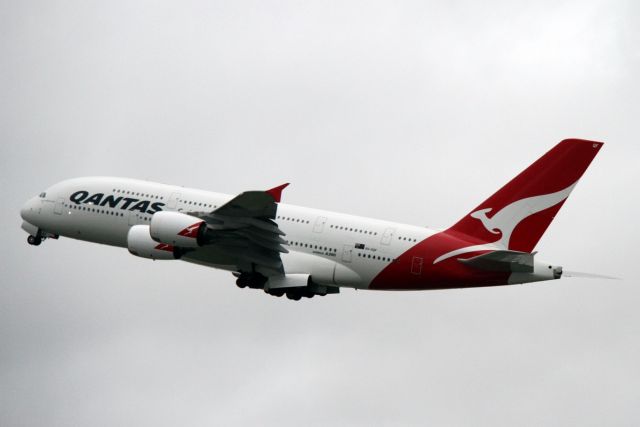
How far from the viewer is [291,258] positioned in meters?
66.0

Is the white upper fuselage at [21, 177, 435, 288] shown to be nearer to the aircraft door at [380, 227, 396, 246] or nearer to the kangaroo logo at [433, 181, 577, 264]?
the aircraft door at [380, 227, 396, 246]

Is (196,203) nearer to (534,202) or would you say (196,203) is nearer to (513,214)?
(513,214)

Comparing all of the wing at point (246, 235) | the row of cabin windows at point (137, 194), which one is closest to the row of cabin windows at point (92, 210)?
the row of cabin windows at point (137, 194)

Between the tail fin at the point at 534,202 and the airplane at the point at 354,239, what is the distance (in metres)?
0.05

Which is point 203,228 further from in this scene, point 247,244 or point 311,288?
point 311,288

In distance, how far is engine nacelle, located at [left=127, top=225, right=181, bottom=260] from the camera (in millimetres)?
65625

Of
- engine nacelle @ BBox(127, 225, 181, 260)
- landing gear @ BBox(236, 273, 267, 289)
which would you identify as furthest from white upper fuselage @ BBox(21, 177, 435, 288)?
engine nacelle @ BBox(127, 225, 181, 260)

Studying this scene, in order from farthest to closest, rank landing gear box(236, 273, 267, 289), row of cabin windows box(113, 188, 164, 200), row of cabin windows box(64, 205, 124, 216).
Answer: row of cabin windows box(64, 205, 124, 216), row of cabin windows box(113, 188, 164, 200), landing gear box(236, 273, 267, 289)

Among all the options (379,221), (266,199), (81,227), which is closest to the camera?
(266,199)

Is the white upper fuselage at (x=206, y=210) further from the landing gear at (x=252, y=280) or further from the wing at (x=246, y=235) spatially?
the landing gear at (x=252, y=280)

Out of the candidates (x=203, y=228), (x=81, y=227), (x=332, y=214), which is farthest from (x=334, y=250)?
(x=81, y=227)

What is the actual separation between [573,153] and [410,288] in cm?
1147

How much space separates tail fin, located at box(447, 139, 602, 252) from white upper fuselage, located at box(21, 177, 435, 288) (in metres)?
3.68

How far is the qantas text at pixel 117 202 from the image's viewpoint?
68.0 meters
